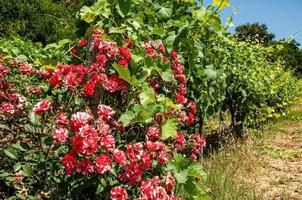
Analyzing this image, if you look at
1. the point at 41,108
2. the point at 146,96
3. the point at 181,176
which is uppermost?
the point at 146,96

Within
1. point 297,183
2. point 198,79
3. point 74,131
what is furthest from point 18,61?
point 297,183

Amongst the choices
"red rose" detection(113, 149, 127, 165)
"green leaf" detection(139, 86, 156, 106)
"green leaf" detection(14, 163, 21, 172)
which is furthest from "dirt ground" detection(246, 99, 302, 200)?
"green leaf" detection(14, 163, 21, 172)

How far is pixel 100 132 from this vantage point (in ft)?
8.43

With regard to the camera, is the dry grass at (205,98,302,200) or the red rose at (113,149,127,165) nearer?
the red rose at (113,149,127,165)

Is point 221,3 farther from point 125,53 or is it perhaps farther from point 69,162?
point 69,162

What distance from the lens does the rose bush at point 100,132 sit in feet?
8.48

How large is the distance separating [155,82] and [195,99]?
269cm

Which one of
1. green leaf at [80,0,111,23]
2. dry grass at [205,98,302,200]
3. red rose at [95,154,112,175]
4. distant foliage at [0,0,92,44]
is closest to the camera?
red rose at [95,154,112,175]

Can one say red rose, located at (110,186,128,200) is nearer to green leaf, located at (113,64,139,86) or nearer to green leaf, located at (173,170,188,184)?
green leaf, located at (173,170,188,184)

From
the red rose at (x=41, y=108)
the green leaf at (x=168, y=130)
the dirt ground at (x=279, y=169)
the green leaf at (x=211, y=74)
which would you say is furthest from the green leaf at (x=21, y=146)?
the dirt ground at (x=279, y=169)

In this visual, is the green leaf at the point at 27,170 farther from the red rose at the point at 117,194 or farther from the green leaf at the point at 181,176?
the green leaf at the point at 181,176

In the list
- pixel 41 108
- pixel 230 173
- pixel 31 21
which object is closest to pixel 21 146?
pixel 41 108

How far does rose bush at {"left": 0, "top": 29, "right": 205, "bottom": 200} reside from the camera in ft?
8.48

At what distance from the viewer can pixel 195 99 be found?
5.98 metres
